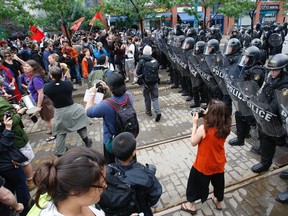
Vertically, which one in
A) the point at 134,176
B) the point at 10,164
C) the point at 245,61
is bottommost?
the point at 10,164

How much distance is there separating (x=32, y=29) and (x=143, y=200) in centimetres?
990

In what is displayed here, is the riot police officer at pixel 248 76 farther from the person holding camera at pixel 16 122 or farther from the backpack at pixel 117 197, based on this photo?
the person holding camera at pixel 16 122

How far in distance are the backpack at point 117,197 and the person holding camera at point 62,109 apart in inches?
104

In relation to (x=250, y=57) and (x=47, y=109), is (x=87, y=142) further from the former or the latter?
(x=250, y=57)

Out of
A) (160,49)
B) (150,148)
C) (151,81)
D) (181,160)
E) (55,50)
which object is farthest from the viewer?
(160,49)

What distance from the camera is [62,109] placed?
4242mm

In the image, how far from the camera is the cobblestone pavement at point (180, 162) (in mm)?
3150

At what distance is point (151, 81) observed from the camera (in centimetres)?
564

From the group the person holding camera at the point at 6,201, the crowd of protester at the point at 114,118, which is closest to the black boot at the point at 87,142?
A: the crowd of protester at the point at 114,118

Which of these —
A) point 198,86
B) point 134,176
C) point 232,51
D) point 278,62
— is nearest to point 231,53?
point 232,51

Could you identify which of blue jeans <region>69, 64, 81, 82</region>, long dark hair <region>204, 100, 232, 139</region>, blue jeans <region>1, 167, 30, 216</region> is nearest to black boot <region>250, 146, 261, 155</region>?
long dark hair <region>204, 100, 232, 139</region>

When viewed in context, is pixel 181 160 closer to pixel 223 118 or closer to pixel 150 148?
pixel 150 148

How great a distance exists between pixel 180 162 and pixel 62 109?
8.05ft

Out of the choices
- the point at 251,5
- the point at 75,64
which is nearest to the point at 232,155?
the point at 75,64
